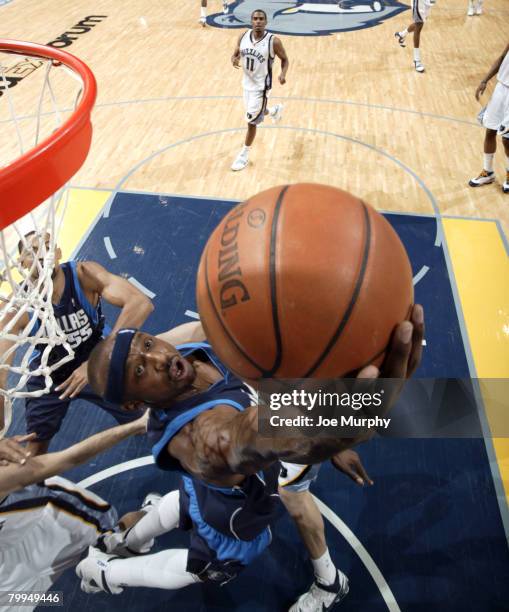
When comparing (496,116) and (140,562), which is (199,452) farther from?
(496,116)

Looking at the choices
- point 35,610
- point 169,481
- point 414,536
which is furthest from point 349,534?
point 35,610

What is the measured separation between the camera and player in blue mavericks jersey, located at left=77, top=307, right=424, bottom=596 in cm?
148

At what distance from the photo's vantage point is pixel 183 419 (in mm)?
1934

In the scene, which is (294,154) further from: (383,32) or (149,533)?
(383,32)

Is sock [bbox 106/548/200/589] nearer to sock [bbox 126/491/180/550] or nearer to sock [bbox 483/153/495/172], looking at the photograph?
sock [bbox 126/491/180/550]

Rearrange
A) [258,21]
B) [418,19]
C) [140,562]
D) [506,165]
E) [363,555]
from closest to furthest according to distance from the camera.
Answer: [140,562] → [363,555] → [258,21] → [506,165] → [418,19]

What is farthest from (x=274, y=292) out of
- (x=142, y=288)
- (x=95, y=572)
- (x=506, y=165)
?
(x=506, y=165)

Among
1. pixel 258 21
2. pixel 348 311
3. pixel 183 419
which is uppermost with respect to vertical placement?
pixel 348 311

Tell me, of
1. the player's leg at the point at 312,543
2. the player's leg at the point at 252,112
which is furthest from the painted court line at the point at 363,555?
the player's leg at the point at 252,112

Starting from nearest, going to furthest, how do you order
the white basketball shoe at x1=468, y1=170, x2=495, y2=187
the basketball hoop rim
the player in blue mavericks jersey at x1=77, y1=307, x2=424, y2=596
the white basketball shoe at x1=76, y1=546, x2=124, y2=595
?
the player in blue mavericks jersey at x1=77, y1=307, x2=424, y2=596, the basketball hoop rim, the white basketball shoe at x1=76, y1=546, x2=124, y2=595, the white basketball shoe at x1=468, y1=170, x2=495, y2=187

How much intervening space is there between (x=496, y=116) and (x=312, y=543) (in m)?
4.64

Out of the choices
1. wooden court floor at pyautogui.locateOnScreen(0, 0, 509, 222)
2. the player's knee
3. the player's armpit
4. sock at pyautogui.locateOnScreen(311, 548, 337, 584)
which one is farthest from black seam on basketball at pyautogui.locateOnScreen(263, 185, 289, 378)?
wooden court floor at pyautogui.locateOnScreen(0, 0, 509, 222)

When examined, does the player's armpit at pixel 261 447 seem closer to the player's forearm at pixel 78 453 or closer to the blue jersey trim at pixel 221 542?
the blue jersey trim at pixel 221 542

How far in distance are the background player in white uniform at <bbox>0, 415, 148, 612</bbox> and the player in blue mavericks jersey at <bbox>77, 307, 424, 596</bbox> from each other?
154mm
